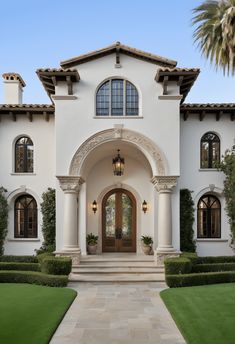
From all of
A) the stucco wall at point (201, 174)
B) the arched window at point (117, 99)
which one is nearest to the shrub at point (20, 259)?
the arched window at point (117, 99)

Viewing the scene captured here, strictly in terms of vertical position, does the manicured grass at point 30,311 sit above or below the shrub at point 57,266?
below

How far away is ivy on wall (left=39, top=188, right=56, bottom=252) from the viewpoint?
1780 centimetres

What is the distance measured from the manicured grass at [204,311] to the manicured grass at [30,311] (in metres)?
2.96

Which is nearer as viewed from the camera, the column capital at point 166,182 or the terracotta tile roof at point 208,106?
the column capital at point 166,182

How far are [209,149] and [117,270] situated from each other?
24.7ft

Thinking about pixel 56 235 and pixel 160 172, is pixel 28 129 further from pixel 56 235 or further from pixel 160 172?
pixel 160 172

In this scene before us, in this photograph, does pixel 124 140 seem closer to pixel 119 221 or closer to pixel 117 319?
pixel 119 221

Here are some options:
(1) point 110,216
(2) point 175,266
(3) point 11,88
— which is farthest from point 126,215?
(3) point 11,88

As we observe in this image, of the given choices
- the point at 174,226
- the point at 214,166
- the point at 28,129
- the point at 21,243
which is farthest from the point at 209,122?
the point at 21,243

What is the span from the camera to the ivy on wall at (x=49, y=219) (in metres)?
17.8

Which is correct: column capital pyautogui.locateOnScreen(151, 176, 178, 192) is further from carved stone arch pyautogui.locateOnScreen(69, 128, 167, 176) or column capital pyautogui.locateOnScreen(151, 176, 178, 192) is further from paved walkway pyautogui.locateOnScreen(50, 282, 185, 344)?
paved walkway pyautogui.locateOnScreen(50, 282, 185, 344)

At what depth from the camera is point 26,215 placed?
734 inches

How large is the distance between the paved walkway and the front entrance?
6267 millimetres

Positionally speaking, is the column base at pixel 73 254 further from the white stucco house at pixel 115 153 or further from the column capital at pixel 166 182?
the column capital at pixel 166 182
